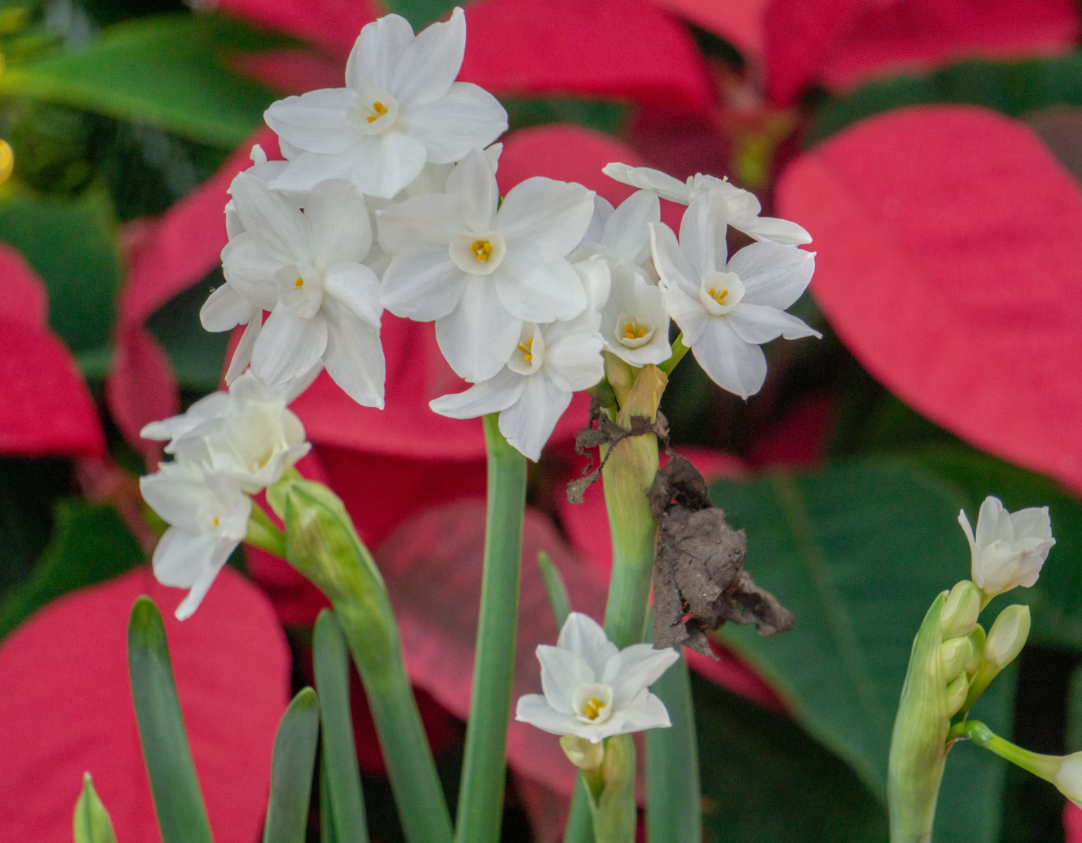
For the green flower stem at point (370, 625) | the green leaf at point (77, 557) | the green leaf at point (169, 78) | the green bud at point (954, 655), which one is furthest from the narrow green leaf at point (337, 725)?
the green leaf at point (169, 78)

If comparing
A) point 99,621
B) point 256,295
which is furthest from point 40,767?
point 256,295

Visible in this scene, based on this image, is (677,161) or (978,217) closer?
(978,217)

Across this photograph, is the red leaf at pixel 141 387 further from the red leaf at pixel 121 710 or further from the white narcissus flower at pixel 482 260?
the white narcissus flower at pixel 482 260

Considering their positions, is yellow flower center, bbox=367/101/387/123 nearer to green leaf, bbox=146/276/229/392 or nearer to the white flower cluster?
the white flower cluster

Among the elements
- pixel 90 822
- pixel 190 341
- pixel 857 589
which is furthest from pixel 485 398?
pixel 190 341

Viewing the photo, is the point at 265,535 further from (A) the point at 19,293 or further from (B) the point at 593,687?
Result: (A) the point at 19,293

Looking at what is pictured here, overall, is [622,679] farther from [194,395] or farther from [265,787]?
[194,395]
